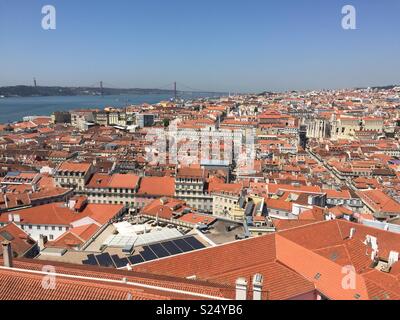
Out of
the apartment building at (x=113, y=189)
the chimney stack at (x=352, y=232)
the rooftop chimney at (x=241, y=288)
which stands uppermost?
the rooftop chimney at (x=241, y=288)

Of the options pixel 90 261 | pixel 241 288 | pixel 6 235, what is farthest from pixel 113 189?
pixel 241 288

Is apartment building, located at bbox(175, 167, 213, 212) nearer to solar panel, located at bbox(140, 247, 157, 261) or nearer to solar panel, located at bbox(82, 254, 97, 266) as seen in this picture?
solar panel, located at bbox(140, 247, 157, 261)

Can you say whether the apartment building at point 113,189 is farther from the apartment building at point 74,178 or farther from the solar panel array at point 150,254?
the solar panel array at point 150,254

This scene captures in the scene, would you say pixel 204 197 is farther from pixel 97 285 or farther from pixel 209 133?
pixel 209 133

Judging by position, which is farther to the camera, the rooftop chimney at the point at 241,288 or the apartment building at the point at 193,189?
the apartment building at the point at 193,189

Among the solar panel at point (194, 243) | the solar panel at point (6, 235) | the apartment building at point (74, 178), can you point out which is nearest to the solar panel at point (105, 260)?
the solar panel at point (194, 243)

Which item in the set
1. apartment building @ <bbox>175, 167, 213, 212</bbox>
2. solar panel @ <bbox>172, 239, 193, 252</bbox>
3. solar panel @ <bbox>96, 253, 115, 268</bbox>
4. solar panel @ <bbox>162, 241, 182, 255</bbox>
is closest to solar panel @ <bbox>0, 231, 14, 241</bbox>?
solar panel @ <bbox>96, 253, 115, 268</bbox>
